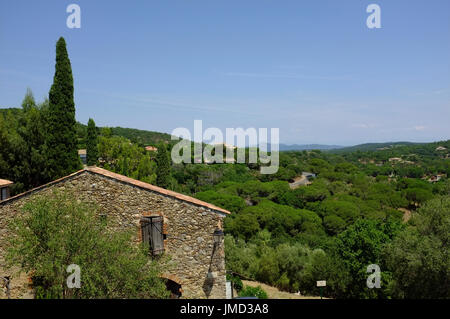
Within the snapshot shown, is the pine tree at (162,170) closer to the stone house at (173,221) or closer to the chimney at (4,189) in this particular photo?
the chimney at (4,189)

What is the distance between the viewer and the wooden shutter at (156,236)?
30.9 ft

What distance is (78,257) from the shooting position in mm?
6941

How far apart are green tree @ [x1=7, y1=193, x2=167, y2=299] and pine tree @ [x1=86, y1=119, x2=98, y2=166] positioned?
16.4 meters

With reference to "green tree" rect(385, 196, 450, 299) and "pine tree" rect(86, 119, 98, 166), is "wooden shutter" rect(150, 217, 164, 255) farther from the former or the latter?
"pine tree" rect(86, 119, 98, 166)

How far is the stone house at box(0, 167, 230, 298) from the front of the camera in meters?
9.62

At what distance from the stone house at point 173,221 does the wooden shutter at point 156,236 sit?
0.10 feet

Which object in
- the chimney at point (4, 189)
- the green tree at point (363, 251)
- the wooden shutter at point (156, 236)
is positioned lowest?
the green tree at point (363, 251)

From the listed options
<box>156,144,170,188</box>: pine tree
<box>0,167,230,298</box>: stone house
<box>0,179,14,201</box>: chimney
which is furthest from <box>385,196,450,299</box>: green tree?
<box>156,144,170,188</box>: pine tree

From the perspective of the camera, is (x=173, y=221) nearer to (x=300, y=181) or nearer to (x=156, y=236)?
(x=156, y=236)

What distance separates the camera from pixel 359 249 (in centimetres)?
1953

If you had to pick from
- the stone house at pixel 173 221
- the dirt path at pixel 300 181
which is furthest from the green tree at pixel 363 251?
the dirt path at pixel 300 181

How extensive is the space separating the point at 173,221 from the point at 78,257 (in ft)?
10.5
